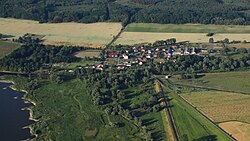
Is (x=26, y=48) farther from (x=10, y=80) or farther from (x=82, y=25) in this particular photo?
(x=82, y=25)

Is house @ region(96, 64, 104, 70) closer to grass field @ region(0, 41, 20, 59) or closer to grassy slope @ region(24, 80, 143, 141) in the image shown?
grassy slope @ region(24, 80, 143, 141)

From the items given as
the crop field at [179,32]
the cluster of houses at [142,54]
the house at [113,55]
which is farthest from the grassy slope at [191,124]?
the crop field at [179,32]

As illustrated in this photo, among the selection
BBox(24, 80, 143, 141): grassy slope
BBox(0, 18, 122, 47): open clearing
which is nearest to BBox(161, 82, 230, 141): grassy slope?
BBox(24, 80, 143, 141): grassy slope

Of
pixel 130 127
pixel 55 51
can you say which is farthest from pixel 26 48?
pixel 130 127

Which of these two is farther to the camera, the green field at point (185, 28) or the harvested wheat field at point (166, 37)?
Result: the green field at point (185, 28)

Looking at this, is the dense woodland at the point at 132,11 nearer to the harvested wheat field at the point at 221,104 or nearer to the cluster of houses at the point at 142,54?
the cluster of houses at the point at 142,54

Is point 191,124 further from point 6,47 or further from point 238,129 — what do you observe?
point 6,47
